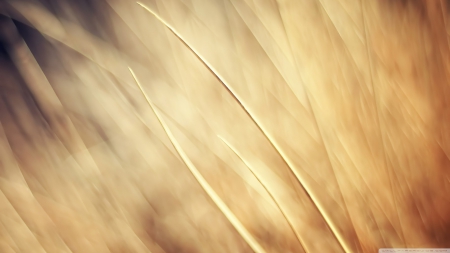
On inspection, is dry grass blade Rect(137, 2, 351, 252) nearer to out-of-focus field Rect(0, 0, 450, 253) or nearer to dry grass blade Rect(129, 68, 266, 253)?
out-of-focus field Rect(0, 0, 450, 253)

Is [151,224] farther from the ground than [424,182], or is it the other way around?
[424,182]

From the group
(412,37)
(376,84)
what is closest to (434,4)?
(412,37)

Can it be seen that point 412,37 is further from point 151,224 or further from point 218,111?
point 151,224

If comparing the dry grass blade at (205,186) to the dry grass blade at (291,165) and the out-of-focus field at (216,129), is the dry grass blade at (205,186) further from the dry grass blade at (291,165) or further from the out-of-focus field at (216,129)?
the dry grass blade at (291,165)

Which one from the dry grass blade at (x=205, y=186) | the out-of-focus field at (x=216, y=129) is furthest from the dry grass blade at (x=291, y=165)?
the dry grass blade at (x=205, y=186)

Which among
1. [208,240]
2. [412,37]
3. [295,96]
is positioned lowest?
[208,240]

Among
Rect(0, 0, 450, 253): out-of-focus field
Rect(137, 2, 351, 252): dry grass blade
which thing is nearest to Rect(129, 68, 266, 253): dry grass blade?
Rect(0, 0, 450, 253): out-of-focus field

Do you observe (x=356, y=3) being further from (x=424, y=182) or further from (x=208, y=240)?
(x=208, y=240)
